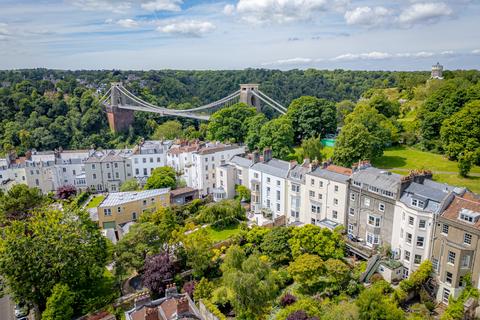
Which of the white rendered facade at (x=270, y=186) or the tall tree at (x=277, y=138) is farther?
the tall tree at (x=277, y=138)

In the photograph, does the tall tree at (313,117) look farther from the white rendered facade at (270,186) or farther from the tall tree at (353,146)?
the white rendered facade at (270,186)

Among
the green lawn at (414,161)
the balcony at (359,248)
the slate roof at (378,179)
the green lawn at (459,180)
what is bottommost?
the balcony at (359,248)

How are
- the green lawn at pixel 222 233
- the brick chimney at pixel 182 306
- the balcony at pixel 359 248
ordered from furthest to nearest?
the green lawn at pixel 222 233
the balcony at pixel 359 248
the brick chimney at pixel 182 306

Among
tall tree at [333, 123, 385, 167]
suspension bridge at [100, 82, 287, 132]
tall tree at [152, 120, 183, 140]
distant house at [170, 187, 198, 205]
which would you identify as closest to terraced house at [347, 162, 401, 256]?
tall tree at [333, 123, 385, 167]

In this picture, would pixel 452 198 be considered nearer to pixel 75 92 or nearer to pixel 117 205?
pixel 117 205

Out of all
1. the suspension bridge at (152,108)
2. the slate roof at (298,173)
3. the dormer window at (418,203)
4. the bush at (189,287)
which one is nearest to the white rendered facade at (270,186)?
the slate roof at (298,173)

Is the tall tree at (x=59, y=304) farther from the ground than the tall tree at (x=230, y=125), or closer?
closer

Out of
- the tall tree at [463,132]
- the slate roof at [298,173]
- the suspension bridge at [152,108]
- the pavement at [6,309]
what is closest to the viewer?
the pavement at [6,309]
